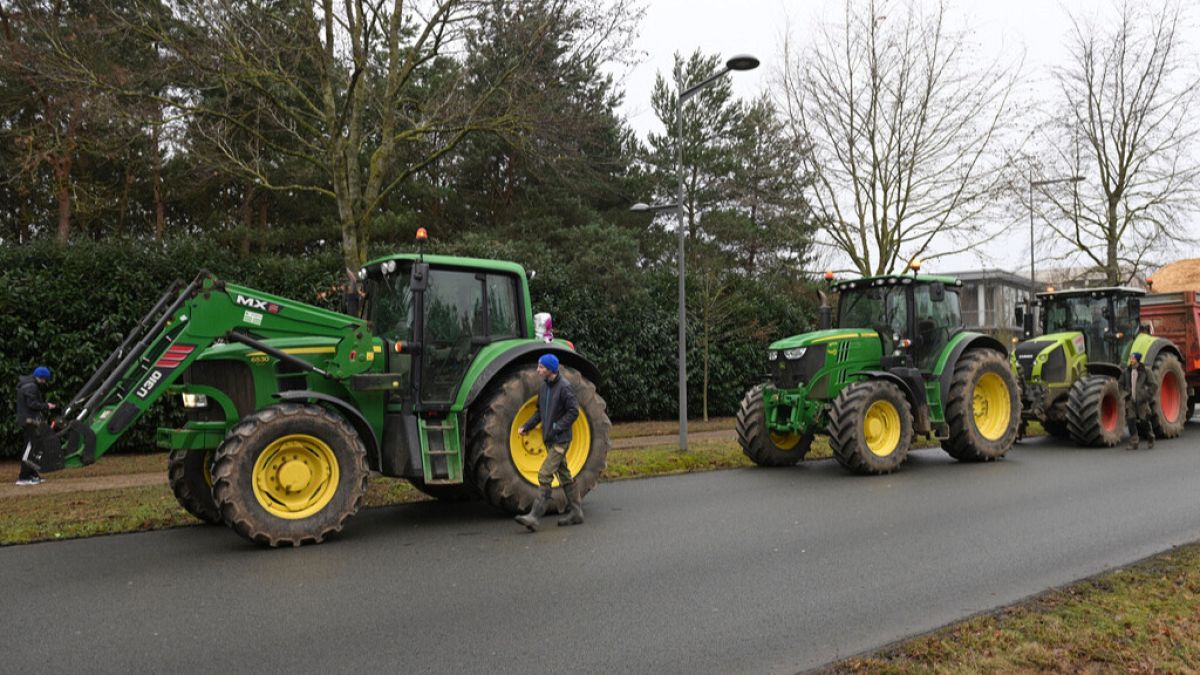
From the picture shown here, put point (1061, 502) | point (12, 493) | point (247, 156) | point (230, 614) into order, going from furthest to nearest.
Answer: point (247, 156) → point (12, 493) → point (1061, 502) → point (230, 614)

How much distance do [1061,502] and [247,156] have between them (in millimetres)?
15471

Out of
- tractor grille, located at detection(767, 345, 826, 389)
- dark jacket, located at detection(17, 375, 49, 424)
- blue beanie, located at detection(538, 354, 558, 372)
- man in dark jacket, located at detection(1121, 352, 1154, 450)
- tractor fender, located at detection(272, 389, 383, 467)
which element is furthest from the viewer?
man in dark jacket, located at detection(1121, 352, 1154, 450)

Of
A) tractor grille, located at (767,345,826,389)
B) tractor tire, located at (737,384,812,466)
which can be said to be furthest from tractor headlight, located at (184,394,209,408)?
tractor grille, located at (767,345,826,389)

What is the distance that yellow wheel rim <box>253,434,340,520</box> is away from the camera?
7.64 m

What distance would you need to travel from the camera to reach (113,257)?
1516cm

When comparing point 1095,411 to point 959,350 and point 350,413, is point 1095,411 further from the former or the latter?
point 350,413

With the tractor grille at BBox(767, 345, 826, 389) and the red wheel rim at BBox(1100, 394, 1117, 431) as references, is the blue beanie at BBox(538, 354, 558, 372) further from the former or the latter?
the red wheel rim at BBox(1100, 394, 1117, 431)

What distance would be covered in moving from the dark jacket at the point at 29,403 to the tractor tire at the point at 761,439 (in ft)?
Result: 31.6

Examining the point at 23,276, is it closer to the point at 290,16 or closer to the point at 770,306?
the point at 290,16

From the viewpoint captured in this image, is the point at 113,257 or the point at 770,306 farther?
the point at 770,306

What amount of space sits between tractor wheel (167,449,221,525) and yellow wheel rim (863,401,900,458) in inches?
317

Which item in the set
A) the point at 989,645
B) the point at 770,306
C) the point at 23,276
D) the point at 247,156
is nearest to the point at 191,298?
the point at 989,645

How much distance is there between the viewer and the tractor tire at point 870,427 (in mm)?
11641

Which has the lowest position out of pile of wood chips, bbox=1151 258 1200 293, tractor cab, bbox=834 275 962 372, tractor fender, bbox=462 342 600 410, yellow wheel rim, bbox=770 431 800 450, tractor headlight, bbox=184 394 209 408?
yellow wheel rim, bbox=770 431 800 450
